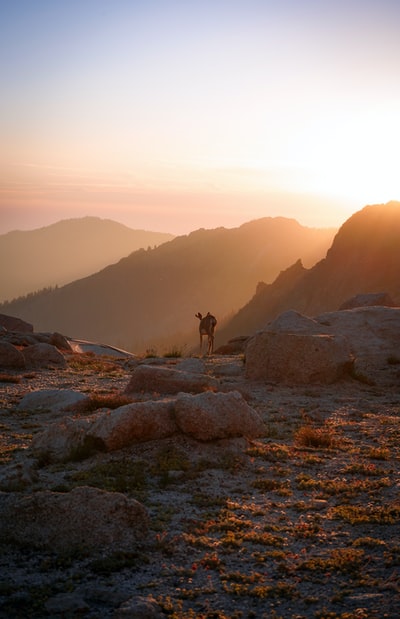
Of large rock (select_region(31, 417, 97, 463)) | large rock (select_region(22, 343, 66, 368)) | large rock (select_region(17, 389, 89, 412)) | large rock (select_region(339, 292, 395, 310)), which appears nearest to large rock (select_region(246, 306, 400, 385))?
large rock (select_region(17, 389, 89, 412))

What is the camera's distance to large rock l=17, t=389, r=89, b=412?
15680 millimetres

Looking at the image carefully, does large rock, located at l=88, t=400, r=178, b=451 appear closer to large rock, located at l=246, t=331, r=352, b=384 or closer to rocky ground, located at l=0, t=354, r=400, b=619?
rocky ground, located at l=0, t=354, r=400, b=619

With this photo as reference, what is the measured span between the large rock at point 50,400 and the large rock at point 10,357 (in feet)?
22.8

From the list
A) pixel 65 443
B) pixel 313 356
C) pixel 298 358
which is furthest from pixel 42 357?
pixel 65 443

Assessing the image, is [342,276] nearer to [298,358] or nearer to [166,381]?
[298,358]

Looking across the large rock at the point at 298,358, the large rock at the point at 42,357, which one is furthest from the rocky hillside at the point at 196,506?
the large rock at the point at 42,357

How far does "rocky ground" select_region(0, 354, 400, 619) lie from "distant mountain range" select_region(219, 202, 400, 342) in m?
69.7

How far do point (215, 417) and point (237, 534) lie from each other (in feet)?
11.5

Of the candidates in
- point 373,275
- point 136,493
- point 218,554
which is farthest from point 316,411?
point 373,275

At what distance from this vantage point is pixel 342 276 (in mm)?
87875

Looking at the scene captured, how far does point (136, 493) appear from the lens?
9203 millimetres

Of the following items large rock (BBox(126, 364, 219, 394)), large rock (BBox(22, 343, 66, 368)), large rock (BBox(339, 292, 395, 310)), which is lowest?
large rock (BBox(22, 343, 66, 368))

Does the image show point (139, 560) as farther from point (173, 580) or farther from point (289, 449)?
point (289, 449)

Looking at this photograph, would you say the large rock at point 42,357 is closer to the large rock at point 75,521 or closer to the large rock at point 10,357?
the large rock at point 10,357
